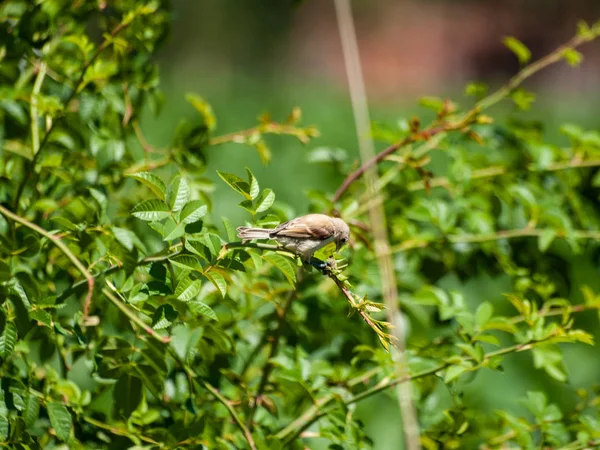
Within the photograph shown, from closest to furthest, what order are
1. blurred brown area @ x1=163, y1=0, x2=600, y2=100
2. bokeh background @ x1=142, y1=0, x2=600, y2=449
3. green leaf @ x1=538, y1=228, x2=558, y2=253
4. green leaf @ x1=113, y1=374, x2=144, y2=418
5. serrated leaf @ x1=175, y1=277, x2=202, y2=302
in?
1. serrated leaf @ x1=175, y1=277, x2=202, y2=302
2. green leaf @ x1=113, y1=374, x2=144, y2=418
3. green leaf @ x1=538, y1=228, x2=558, y2=253
4. bokeh background @ x1=142, y1=0, x2=600, y2=449
5. blurred brown area @ x1=163, y1=0, x2=600, y2=100

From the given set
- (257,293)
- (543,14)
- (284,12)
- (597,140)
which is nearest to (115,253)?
(257,293)

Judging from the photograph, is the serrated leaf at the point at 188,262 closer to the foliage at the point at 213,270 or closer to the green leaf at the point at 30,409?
the foliage at the point at 213,270

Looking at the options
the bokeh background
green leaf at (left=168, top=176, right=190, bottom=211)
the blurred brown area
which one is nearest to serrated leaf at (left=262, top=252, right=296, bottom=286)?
green leaf at (left=168, top=176, right=190, bottom=211)

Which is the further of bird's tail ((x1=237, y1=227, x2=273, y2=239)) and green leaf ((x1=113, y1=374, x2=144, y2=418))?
green leaf ((x1=113, y1=374, x2=144, y2=418))

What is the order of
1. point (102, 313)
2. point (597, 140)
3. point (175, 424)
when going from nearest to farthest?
point (175, 424)
point (102, 313)
point (597, 140)

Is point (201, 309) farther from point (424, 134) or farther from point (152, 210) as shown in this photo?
point (424, 134)

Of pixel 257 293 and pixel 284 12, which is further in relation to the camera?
pixel 284 12

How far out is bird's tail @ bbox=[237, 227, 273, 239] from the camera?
41.1 inches

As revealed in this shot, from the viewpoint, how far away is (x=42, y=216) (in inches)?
55.9

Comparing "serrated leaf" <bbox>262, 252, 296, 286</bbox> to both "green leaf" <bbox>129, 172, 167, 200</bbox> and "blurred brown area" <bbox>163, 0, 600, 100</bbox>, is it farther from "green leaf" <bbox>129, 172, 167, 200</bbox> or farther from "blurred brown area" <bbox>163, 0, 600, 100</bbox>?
"blurred brown area" <bbox>163, 0, 600, 100</bbox>

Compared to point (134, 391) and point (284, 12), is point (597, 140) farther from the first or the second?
point (284, 12)

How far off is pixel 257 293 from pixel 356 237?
0.62ft

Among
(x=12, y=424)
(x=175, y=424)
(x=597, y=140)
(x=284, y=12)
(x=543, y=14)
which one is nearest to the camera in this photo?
(x=12, y=424)

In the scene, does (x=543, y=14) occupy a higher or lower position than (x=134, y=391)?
higher
